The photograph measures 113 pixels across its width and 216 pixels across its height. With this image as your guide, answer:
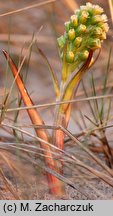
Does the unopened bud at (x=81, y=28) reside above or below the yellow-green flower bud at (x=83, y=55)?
→ above

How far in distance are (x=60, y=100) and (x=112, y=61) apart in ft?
2.24

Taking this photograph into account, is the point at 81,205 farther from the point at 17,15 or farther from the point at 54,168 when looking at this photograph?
the point at 17,15

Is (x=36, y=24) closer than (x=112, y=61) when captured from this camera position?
No

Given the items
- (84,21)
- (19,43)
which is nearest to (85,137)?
(84,21)

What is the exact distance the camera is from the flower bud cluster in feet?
3.73

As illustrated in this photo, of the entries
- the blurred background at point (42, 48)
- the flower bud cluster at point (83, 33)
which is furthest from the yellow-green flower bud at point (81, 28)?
the blurred background at point (42, 48)

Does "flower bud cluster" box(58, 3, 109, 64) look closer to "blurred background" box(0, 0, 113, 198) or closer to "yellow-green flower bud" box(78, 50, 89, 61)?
"yellow-green flower bud" box(78, 50, 89, 61)

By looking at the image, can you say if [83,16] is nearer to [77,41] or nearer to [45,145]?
[77,41]

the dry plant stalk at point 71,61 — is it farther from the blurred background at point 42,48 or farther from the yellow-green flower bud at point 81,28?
the blurred background at point 42,48

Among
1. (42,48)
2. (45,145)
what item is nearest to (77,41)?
(45,145)

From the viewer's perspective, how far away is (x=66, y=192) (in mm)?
1170

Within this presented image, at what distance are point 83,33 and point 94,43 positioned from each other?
0.03 meters

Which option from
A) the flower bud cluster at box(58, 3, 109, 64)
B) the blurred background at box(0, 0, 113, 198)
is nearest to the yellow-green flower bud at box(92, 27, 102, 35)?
the flower bud cluster at box(58, 3, 109, 64)

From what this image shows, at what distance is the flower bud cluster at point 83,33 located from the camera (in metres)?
1.14
